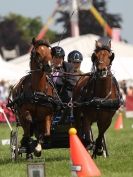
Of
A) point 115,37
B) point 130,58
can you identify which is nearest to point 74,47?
point 130,58

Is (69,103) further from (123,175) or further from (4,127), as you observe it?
(4,127)

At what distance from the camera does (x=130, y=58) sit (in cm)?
4794

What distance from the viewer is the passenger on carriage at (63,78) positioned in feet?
47.9

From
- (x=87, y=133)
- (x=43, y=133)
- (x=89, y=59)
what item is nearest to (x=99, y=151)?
(x=87, y=133)

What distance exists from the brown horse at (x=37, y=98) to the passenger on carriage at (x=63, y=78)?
2.70 ft

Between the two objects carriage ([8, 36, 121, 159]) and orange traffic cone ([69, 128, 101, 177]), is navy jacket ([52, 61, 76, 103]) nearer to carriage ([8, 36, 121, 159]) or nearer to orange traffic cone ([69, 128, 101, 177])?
carriage ([8, 36, 121, 159])

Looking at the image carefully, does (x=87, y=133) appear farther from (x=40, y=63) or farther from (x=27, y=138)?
(x=40, y=63)

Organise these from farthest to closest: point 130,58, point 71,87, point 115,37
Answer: point 115,37 < point 130,58 < point 71,87

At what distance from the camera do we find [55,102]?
13.7 m

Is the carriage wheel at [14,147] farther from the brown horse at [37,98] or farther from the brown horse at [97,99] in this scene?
the brown horse at [97,99]

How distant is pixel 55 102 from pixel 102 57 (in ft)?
3.62

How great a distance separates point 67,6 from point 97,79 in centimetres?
5260

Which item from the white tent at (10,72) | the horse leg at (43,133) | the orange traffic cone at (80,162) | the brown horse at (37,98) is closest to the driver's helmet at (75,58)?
the brown horse at (37,98)

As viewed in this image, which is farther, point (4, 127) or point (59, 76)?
point (4, 127)
